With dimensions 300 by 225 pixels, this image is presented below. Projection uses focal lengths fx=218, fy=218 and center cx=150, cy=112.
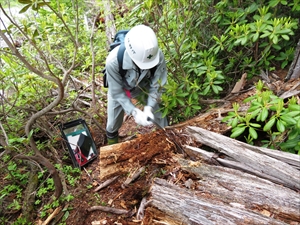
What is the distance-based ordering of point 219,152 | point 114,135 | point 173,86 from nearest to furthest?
point 219,152 → point 173,86 → point 114,135

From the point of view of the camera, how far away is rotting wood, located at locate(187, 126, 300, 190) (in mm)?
1551

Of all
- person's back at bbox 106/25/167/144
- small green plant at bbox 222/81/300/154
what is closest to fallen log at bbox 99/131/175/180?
person's back at bbox 106/25/167/144

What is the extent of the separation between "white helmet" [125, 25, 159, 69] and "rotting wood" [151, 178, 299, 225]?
1.25 metres

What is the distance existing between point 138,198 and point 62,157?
164 centimetres

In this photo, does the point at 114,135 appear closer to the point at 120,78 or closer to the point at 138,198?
the point at 120,78

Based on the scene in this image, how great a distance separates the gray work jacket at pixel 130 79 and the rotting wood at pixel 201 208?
1182mm

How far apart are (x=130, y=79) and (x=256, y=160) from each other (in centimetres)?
165

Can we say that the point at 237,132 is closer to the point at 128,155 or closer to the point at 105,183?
the point at 128,155

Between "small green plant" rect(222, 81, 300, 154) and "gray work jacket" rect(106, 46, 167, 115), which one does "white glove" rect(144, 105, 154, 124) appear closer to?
"gray work jacket" rect(106, 46, 167, 115)

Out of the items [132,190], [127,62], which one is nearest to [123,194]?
[132,190]

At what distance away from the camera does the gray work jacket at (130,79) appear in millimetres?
2529

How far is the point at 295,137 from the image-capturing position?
67.5 inches

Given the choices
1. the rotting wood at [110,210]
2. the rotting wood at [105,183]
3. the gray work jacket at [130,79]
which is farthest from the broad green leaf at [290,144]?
the rotting wood at [105,183]

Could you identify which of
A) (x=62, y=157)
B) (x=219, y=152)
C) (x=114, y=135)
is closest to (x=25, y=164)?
(x=62, y=157)
